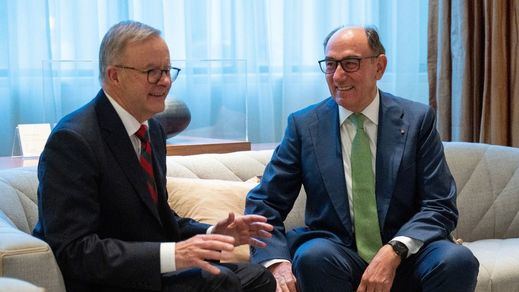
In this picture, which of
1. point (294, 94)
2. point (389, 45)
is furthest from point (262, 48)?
point (389, 45)

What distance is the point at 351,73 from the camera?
253 cm

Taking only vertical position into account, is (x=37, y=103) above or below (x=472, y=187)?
above

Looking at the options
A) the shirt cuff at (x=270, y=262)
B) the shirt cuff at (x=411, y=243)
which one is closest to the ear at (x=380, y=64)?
the shirt cuff at (x=411, y=243)

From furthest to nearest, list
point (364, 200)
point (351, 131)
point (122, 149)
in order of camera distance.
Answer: point (351, 131) < point (364, 200) < point (122, 149)

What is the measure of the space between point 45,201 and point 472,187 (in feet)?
6.23

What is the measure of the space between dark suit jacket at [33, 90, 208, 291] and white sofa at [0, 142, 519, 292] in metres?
0.51

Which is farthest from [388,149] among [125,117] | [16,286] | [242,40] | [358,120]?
[242,40]

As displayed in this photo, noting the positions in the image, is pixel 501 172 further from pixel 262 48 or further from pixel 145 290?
pixel 145 290

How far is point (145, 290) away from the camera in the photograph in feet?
6.44

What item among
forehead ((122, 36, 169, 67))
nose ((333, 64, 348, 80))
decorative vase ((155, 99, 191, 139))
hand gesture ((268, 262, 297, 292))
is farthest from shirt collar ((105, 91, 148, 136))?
decorative vase ((155, 99, 191, 139))

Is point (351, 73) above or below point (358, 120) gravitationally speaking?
above

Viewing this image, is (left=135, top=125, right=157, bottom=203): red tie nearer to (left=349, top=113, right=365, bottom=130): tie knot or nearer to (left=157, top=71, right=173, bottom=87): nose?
(left=157, top=71, right=173, bottom=87): nose

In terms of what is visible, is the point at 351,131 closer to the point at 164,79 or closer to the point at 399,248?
the point at 399,248

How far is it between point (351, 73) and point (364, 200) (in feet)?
1.38
